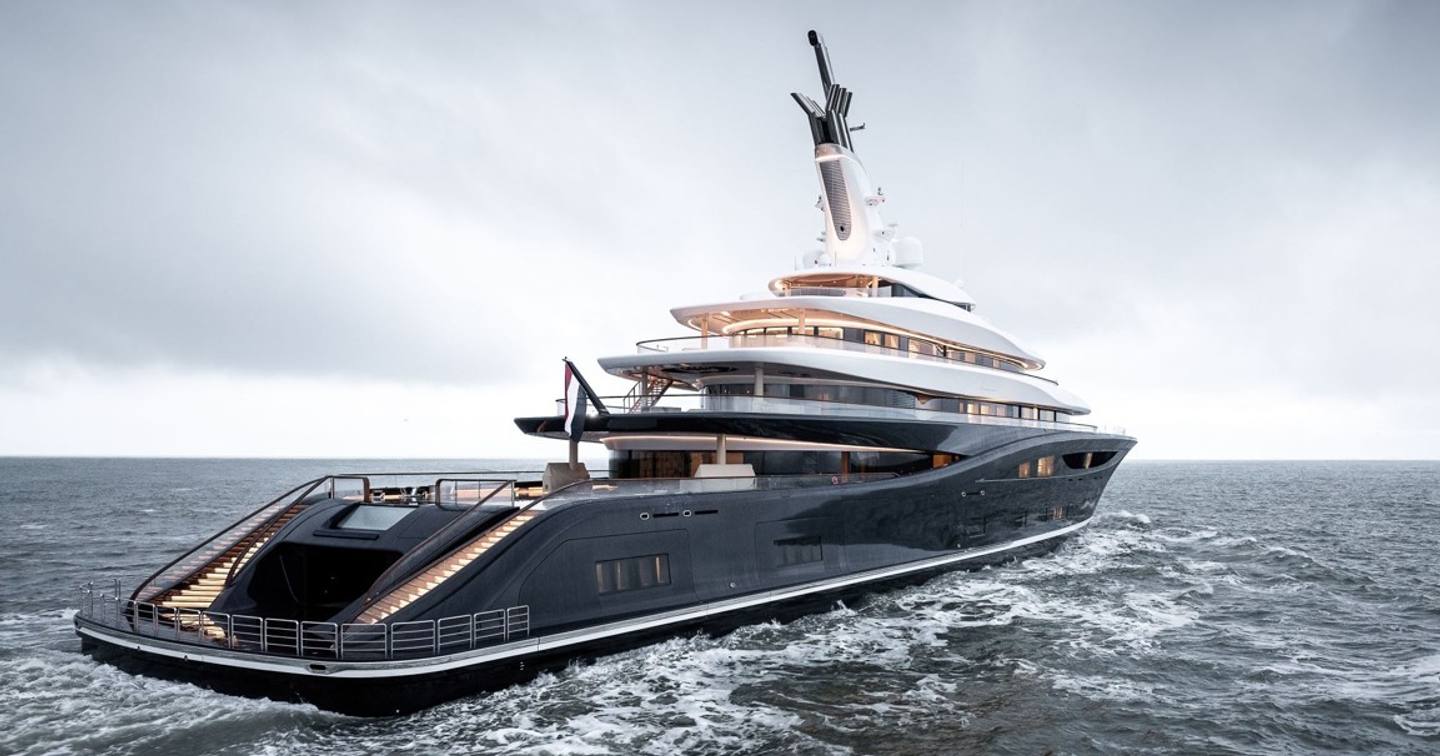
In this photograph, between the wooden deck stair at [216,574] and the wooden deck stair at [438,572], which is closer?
the wooden deck stair at [438,572]

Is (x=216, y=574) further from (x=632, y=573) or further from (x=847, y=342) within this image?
(x=847, y=342)

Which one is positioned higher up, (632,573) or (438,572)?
(438,572)

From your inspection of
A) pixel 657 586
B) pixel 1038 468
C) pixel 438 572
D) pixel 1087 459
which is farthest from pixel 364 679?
pixel 1087 459

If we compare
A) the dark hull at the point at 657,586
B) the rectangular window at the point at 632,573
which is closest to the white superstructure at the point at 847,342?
the dark hull at the point at 657,586

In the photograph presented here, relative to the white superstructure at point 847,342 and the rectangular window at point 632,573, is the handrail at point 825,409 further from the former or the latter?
the rectangular window at point 632,573

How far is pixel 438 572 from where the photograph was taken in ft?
55.2

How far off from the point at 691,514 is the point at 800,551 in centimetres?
404

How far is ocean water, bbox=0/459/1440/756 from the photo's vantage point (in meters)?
14.8

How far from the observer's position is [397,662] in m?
15.1

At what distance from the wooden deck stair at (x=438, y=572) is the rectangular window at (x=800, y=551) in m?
7.20

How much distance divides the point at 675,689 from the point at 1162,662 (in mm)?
11784

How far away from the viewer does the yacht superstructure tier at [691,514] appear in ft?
52.7

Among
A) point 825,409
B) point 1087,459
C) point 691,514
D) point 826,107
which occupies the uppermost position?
point 826,107

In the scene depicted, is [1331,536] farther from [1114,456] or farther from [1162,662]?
[1162,662]
